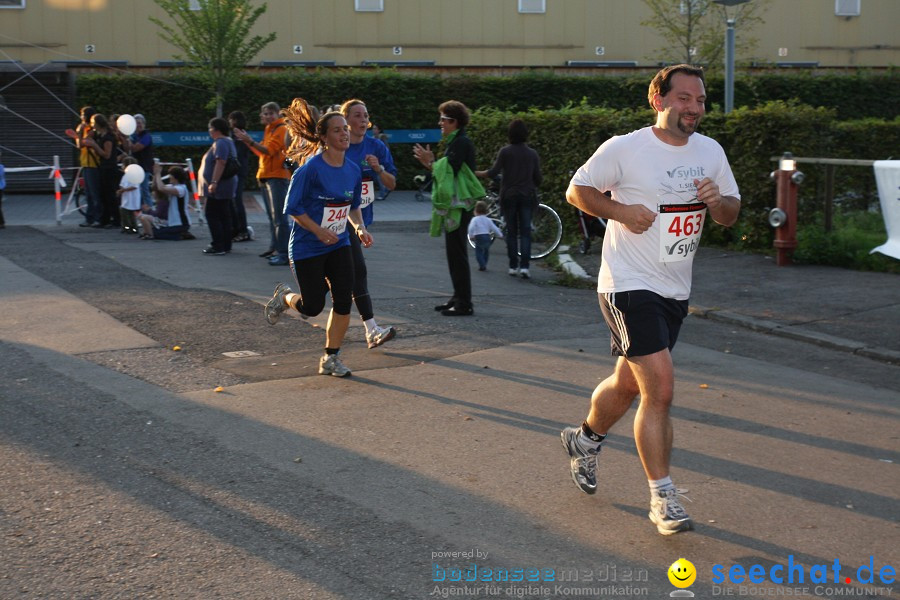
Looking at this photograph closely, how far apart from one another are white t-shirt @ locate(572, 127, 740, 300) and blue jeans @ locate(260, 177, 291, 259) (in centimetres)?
876

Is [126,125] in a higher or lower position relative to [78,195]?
higher

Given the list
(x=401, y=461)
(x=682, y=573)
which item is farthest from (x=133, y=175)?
(x=682, y=573)

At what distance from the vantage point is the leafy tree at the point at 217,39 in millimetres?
25812

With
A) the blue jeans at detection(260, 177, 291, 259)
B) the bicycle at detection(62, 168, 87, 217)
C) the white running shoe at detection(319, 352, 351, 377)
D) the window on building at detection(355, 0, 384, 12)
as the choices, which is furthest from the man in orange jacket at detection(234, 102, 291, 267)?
the window on building at detection(355, 0, 384, 12)

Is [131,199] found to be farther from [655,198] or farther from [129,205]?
[655,198]

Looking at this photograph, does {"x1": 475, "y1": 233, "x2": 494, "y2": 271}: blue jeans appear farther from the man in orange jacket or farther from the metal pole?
the metal pole

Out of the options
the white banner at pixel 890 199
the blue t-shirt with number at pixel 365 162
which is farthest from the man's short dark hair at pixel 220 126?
the white banner at pixel 890 199

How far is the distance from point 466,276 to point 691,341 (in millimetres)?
2158

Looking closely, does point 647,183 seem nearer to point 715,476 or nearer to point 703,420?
point 715,476

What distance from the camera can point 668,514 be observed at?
4660 millimetres

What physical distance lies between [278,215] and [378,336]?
17.5ft

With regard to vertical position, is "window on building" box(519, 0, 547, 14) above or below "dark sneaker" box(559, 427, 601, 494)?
above

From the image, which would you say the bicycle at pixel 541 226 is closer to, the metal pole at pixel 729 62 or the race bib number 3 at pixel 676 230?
the metal pole at pixel 729 62

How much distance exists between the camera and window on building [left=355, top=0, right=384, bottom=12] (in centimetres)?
3269
